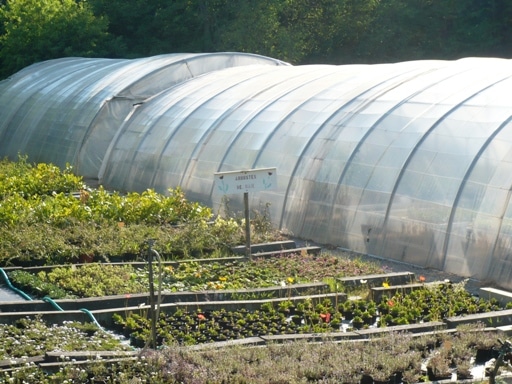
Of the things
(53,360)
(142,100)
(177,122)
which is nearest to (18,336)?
(53,360)

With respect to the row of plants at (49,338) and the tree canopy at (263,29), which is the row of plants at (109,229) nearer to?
the row of plants at (49,338)

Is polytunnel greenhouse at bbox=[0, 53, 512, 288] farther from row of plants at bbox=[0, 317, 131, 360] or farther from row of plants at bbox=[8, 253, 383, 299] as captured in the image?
row of plants at bbox=[0, 317, 131, 360]

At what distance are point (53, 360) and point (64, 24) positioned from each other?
1068 inches

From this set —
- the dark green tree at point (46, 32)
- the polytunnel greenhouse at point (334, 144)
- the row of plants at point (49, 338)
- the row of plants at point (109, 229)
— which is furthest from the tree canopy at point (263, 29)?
the row of plants at point (49, 338)

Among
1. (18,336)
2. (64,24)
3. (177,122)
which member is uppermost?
(64,24)

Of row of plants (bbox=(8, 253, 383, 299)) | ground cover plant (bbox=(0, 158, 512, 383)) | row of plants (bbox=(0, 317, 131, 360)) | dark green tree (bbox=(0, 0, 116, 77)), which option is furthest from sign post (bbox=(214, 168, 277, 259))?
dark green tree (bbox=(0, 0, 116, 77))

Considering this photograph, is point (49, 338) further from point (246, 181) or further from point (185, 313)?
point (246, 181)

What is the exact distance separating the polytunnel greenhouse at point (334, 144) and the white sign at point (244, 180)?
171cm

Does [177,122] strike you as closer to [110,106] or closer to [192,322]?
[110,106]

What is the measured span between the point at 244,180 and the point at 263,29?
23363 mm

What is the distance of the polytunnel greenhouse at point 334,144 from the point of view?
504 inches

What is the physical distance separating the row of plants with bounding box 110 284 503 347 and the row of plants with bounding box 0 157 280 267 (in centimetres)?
316

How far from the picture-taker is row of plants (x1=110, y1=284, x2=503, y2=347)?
9.65 metres

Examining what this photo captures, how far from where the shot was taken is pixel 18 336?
941 centimetres
